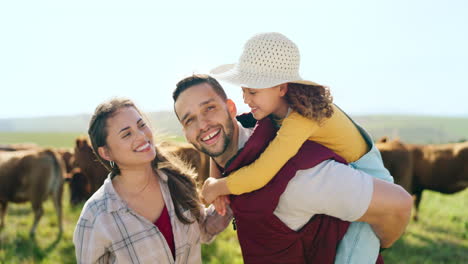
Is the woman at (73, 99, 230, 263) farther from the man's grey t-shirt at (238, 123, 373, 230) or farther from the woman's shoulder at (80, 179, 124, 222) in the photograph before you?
the man's grey t-shirt at (238, 123, 373, 230)

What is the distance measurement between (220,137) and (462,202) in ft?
35.5

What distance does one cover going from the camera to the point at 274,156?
6.66ft

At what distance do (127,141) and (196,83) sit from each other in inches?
22.1

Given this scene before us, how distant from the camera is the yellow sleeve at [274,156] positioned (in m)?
2.04

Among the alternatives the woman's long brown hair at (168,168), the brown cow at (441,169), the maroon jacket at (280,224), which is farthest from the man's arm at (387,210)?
the brown cow at (441,169)

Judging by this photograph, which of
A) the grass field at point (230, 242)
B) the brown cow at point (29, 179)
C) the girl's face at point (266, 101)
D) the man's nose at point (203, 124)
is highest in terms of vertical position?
the girl's face at point (266, 101)

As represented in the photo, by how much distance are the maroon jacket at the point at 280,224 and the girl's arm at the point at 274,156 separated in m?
0.05

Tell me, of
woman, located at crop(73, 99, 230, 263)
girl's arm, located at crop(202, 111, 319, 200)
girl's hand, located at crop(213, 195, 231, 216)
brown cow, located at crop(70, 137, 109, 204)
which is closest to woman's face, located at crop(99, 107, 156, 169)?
woman, located at crop(73, 99, 230, 263)

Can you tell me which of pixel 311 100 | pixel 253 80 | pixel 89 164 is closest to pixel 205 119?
pixel 253 80

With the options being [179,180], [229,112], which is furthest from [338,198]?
[179,180]

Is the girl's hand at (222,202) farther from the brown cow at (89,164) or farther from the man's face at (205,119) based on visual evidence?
the brown cow at (89,164)

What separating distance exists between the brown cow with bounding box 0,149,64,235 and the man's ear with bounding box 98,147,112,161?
19.5 ft

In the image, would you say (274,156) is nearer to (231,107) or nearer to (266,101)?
(266,101)

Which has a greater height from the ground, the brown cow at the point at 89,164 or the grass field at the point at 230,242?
the brown cow at the point at 89,164
